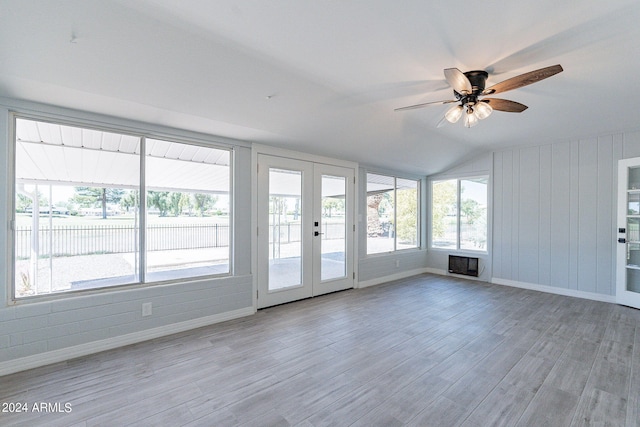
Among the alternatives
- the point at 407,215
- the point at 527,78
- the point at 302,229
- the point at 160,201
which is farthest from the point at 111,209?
the point at 407,215

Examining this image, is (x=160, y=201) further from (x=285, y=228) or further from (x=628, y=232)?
(x=628, y=232)

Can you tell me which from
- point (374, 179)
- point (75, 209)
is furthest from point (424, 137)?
point (75, 209)

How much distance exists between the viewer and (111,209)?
3059 mm

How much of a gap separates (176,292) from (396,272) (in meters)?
4.30

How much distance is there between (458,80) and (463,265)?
186 inches

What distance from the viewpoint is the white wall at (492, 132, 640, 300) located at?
449 centimetres

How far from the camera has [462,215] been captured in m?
6.27

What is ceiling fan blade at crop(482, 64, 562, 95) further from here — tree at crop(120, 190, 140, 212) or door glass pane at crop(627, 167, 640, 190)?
tree at crop(120, 190, 140, 212)

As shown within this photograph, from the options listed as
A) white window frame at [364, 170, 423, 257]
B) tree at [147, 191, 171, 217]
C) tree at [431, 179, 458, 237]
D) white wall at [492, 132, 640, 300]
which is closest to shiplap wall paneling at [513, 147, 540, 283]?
white wall at [492, 132, 640, 300]

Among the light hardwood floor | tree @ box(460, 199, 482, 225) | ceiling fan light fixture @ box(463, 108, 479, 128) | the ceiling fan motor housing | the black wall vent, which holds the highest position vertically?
the ceiling fan motor housing

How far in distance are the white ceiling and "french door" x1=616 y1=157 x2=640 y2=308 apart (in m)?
1.16

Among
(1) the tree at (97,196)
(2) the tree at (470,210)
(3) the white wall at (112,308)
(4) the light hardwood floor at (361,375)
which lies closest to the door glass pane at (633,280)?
(4) the light hardwood floor at (361,375)

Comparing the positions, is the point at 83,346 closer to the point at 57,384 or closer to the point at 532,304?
the point at 57,384

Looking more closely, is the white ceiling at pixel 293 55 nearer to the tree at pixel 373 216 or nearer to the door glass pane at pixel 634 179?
the door glass pane at pixel 634 179
